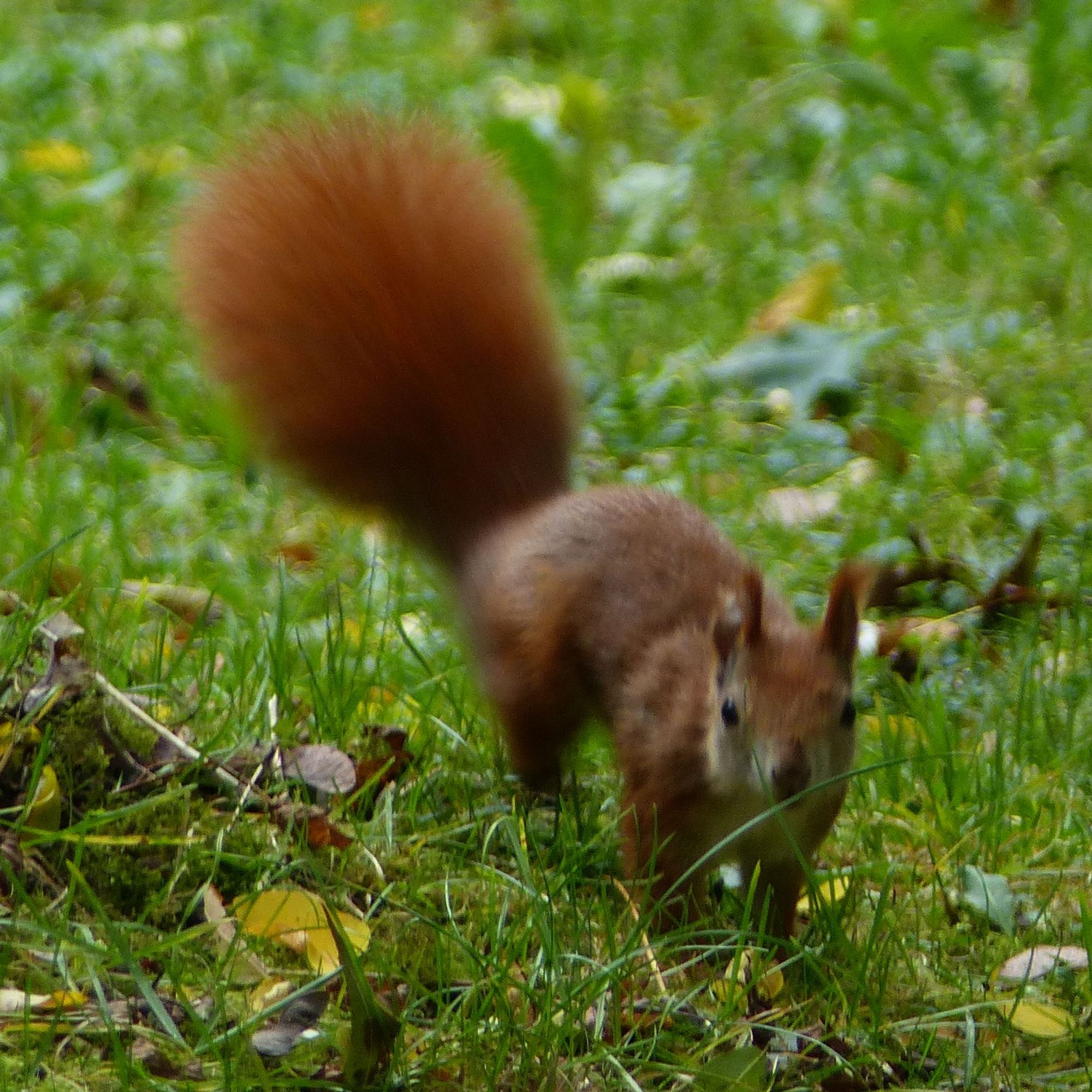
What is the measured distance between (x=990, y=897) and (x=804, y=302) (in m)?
2.22

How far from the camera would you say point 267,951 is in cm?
186

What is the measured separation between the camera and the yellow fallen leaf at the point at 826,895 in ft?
6.19

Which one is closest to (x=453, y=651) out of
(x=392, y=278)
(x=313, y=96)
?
(x=392, y=278)

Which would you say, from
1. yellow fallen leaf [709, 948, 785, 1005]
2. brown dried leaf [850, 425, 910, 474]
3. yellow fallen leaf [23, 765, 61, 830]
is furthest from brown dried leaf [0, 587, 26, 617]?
brown dried leaf [850, 425, 910, 474]

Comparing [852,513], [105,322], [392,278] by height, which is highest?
[392,278]

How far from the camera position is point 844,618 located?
2.05 m

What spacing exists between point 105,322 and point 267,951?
98.7 inches

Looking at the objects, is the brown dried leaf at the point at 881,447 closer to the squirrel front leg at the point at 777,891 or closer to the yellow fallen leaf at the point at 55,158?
the squirrel front leg at the point at 777,891

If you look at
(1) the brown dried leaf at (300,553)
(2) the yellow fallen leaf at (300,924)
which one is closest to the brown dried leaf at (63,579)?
(1) the brown dried leaf at (300,553)

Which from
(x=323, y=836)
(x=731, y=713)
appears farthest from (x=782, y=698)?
(x=323, y=836)

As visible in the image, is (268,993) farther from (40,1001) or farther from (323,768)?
(323,768)

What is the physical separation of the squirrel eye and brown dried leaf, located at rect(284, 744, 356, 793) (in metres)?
0.47

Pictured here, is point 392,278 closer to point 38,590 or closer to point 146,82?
point 38,590

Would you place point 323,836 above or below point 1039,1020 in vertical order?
above
